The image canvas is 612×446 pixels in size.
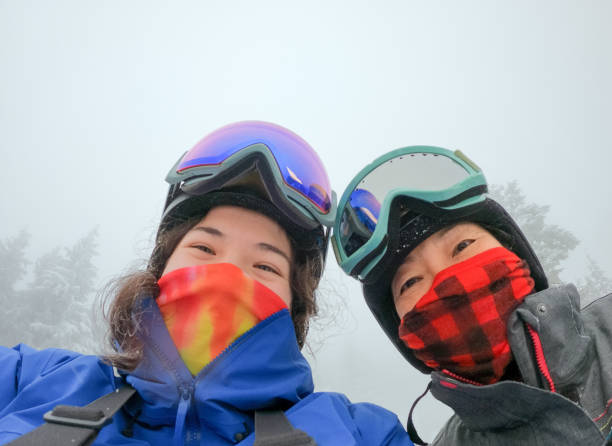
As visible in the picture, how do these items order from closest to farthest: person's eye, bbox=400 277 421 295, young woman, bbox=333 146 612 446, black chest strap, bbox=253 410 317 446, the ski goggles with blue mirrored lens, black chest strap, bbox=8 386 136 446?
black chest strap, bbox=8 386 136 446 < black chest strap, bbox=253 410 317 446 < young woman, bbox=333 146 612 446 < person's eye, bbox=400 277 421 295 < the ski goggles with blue mirrored lens

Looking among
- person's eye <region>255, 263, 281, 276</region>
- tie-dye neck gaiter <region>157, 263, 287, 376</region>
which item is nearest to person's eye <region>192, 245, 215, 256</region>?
tie-dye neck gaiter <region>157, 263, 287, 376</region>

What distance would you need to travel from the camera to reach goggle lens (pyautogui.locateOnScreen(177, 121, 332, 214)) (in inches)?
110

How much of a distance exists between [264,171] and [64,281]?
2061 centimetres

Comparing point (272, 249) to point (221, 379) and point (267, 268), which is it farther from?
point (221, 379)

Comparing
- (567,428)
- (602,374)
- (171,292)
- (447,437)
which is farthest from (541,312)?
(171,292)

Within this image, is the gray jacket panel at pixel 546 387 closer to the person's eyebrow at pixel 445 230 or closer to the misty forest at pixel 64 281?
the person's eyebrow at pixel 445 230

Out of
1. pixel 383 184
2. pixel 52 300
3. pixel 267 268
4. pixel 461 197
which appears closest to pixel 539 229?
pixel 383 184

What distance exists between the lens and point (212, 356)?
1808 mm

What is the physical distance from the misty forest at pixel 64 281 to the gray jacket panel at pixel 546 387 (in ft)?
44.2

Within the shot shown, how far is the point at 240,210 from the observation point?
8.20ft

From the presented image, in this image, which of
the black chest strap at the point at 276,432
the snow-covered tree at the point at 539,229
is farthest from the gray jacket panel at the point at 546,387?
the snow-covered tree at the point at 539,229

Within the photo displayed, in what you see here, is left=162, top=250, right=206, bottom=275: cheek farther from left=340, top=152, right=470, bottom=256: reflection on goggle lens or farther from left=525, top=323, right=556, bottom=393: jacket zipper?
left=525, top=323, right=556, bottom=393: jacket zipper

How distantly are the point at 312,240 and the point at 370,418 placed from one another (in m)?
1.36

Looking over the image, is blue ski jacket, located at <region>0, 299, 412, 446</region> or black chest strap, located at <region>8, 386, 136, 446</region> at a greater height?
black chest strap, located at <region>8, 386, 136, 446</region>
